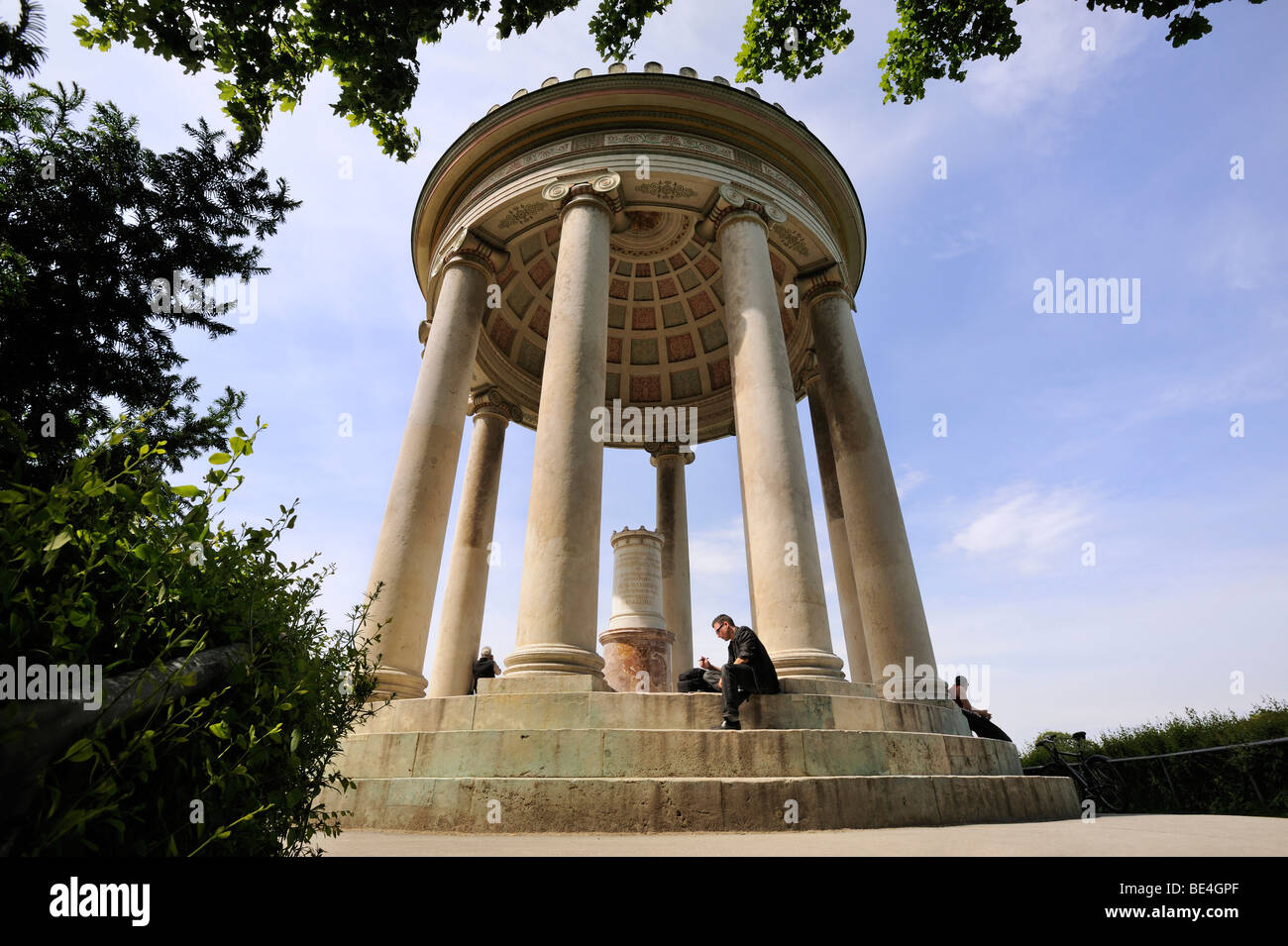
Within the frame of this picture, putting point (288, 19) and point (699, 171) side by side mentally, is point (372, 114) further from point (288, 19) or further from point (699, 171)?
point (699, 171)

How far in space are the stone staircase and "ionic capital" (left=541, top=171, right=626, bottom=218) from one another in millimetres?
13111

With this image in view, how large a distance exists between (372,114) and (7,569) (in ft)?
27.7

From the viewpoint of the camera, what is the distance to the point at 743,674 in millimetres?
10398

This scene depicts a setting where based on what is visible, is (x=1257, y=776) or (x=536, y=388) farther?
(x=536, y=388)

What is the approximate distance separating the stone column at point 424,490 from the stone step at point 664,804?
15.7 feet

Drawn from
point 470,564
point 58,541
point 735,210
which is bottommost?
point 58,541

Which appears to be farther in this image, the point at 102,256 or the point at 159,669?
the point at 102,256

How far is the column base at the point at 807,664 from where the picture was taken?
12023 millimetres

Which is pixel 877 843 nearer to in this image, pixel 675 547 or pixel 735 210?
pixel 735 210

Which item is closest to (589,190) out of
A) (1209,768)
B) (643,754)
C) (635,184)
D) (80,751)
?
(635,184)

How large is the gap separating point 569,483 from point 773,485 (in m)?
4.55

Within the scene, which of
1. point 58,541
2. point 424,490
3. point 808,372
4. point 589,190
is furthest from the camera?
point 808,372

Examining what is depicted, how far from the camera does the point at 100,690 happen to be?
234cm

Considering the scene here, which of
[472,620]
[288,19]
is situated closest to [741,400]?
[288,19]
